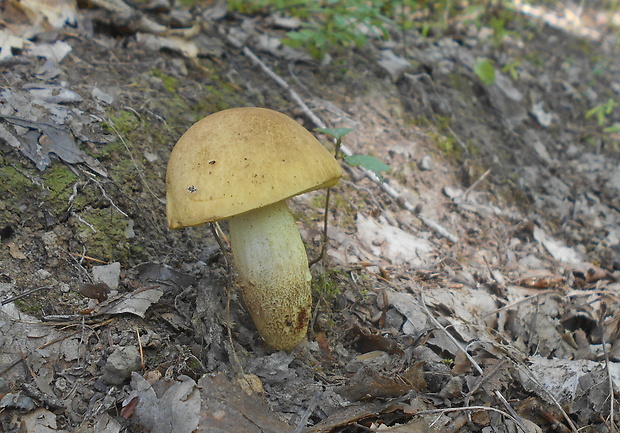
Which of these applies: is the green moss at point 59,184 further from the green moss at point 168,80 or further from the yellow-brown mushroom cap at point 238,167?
the green moss at point 168,80

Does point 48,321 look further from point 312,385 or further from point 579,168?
point 579,168

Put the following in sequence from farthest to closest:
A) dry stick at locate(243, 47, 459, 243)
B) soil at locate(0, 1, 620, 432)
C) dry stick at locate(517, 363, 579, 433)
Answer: dry stick at locate(243, 47, 459, 243)
dry stick at locate(517, 363, 579, 433)
soil at locate(0, 1, 620, 432)

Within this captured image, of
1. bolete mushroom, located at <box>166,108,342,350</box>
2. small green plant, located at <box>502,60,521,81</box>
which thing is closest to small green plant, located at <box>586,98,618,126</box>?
small green plant, located at <box>502,60,521,81</box>

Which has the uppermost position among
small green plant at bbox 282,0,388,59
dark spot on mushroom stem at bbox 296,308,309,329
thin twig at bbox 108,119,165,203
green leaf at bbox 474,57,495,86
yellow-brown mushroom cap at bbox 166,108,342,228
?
yellow-brown mushroom cap at bbox 166,108,342,228

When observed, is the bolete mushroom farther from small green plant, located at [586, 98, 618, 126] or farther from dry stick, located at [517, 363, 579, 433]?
small green plant, located at [586, 98, 618, 126]

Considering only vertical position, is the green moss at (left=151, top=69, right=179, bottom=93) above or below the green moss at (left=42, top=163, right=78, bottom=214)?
above

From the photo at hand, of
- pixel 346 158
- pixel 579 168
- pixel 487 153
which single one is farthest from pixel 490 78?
pixel 346 158

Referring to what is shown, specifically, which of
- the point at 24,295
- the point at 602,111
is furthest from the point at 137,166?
the point at 602,111
